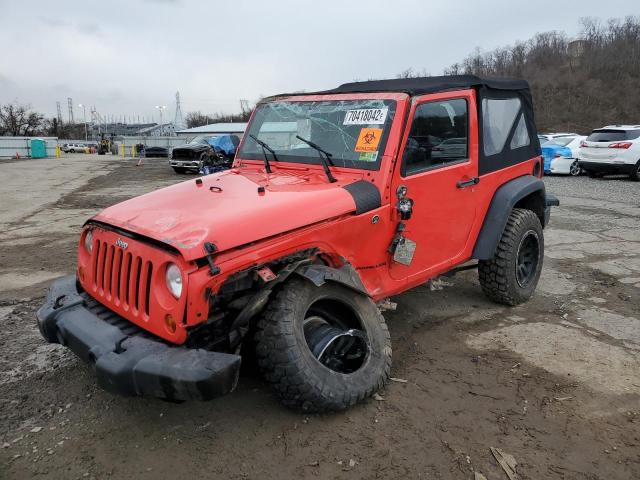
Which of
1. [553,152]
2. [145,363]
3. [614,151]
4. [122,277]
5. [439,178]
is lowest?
[145,363]

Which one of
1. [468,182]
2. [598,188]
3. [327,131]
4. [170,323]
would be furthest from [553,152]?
[170,323]

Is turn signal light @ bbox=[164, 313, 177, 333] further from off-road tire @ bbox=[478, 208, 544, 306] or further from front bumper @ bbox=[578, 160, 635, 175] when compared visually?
front bumper @ bbox=[578, 160, 635, 175]

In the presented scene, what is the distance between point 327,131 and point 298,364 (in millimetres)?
1842

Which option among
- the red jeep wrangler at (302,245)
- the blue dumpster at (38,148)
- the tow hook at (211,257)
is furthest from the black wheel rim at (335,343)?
the blue dumpster at (38,148)

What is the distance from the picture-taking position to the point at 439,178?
3723 millimetres

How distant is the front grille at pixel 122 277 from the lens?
269cm

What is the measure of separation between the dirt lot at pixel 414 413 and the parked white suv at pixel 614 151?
442 inches

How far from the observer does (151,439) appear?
279 cm

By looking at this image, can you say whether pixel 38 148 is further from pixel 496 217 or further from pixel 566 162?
pixel 496 217

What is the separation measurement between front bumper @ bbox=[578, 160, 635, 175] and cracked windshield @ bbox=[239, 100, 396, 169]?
13.5 metres

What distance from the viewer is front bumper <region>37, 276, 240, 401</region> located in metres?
2.36

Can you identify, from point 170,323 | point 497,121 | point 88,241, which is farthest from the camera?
point 497,121

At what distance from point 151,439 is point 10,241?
6302 millimetres

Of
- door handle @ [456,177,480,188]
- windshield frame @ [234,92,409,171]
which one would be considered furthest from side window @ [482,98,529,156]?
windshield frame @ [234,92,409,171]
